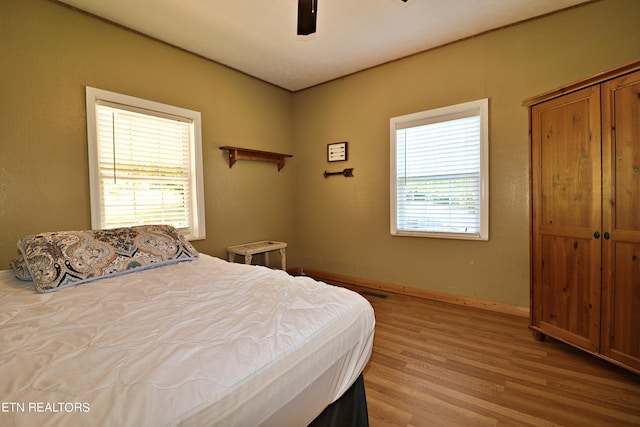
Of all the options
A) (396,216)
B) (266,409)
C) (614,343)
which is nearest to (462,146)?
(396,216)

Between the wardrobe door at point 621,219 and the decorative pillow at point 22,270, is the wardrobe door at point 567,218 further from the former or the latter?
the decorative pillow at point 22,270

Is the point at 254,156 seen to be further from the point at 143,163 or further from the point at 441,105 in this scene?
the point at 441,105

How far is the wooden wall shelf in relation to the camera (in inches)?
139

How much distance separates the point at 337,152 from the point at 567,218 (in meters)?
2.60

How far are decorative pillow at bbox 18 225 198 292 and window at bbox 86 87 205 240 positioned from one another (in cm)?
76

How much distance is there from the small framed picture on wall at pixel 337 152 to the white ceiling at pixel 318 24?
3.26 ft

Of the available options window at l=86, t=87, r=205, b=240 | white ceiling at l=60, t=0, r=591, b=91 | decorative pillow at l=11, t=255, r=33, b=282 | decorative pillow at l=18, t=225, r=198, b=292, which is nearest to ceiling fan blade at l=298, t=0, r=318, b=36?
white ceiling at l=60, t=0, r=591, b=91

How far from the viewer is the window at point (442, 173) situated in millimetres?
Answer: 2984

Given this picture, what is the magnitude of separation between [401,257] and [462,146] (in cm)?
141

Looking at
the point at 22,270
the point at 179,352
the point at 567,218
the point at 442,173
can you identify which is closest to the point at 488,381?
the point at 567,218

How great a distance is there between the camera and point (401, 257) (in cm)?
352

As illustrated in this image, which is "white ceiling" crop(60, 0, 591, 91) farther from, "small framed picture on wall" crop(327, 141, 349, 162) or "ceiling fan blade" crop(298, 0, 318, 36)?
"small framed picture on wall" crop(327, 141, 349, 162)

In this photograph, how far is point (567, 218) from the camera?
2092mm

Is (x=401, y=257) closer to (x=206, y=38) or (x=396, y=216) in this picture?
(x=396, y=216)
